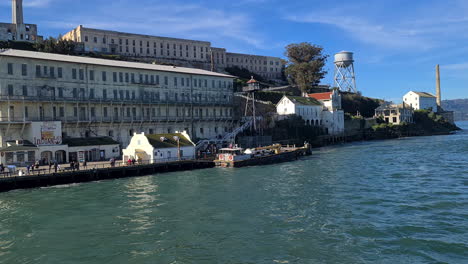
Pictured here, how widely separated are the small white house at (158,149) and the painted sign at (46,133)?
832cm

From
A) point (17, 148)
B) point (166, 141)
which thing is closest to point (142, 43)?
point (166, 141)

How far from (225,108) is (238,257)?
188 ft

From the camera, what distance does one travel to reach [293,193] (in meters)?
30.8

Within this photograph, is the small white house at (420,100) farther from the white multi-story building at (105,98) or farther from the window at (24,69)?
the window at (24,69)

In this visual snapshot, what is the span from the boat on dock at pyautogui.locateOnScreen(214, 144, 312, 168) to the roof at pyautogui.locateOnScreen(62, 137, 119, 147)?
49.0ft

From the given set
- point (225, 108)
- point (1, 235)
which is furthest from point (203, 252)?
point (225, 108)

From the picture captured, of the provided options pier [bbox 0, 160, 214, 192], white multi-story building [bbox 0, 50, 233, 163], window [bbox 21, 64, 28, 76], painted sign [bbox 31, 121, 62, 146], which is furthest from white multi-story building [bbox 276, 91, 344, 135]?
window [bbox 21, 64, 28, 76]

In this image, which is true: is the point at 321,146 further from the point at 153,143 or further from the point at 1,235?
the point at 1,235

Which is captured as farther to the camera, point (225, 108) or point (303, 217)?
point (225, 108)

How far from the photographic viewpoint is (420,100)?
443 feet

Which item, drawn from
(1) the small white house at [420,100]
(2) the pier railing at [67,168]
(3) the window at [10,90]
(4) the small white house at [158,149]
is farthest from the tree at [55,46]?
(1) the small white house at [420,100]

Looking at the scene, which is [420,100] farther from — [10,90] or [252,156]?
[10,90]

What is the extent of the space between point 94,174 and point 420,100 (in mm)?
124021

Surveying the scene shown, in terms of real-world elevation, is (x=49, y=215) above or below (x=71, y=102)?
below
